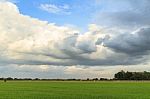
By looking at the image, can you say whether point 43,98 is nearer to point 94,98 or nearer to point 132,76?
point 94,98

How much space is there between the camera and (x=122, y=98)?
39.7 m

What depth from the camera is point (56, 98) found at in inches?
1497

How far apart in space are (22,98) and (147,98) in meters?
13.7

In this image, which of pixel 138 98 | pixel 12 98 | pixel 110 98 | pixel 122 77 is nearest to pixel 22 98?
pixel 12 98

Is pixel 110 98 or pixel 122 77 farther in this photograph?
pixel 122 77

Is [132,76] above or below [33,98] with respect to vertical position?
above

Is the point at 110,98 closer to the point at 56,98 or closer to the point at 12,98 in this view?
the point at 56,98

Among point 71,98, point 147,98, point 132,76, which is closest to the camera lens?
point 71,98

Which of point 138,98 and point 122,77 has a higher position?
point 122,77

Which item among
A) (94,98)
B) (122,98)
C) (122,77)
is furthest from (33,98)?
(122,77)

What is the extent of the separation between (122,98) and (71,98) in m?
5.90

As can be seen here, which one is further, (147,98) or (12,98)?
(147,98)

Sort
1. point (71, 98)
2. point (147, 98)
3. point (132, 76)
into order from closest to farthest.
Answer: point (71, 98) < point (147, 98) < point (132, 76)

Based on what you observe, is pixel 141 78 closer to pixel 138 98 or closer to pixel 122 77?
pixel 122 77
